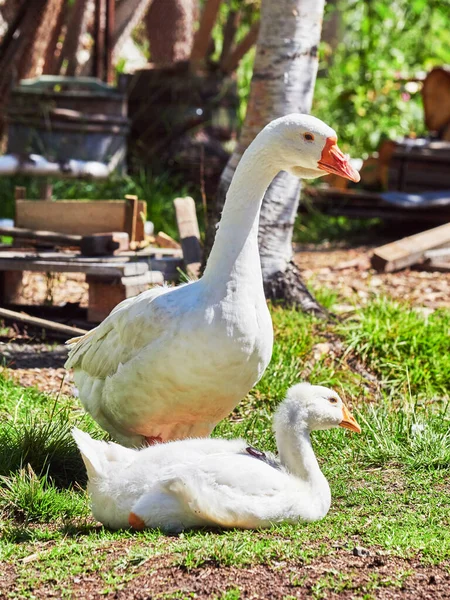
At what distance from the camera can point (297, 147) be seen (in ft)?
13.1

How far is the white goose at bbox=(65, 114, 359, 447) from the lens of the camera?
377cm

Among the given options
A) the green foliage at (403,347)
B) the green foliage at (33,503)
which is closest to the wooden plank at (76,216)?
the green foliage at (403,347)

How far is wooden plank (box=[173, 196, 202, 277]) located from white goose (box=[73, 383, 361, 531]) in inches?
103

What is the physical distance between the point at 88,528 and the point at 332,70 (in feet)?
42.1

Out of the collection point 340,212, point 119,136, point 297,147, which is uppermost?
point 297,147

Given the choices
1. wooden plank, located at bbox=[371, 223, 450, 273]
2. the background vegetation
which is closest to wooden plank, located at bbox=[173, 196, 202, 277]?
wooden plank, located at bbox=[371, 223, 450, 273]

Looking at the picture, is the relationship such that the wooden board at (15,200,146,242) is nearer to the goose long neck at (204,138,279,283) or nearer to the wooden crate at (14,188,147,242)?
the wooden crate at (14,188,147,242)

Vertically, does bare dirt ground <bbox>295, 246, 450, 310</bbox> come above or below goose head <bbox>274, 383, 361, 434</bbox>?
below

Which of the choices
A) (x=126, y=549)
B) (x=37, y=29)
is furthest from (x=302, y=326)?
(x=37, y=29)

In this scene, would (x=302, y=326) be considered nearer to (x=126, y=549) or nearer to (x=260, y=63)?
(x=260, y=63)

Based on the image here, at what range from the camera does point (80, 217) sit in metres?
6.81

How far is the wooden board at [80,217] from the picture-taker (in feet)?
22.2

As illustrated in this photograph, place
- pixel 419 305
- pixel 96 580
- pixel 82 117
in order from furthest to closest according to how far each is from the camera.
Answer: pixel 82 117
pixel 419 305
pixel 96 580

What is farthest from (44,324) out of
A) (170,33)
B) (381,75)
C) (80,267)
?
(381,75)
